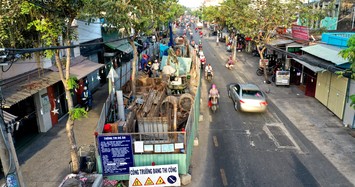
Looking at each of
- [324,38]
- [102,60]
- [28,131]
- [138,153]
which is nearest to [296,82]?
[324,38]

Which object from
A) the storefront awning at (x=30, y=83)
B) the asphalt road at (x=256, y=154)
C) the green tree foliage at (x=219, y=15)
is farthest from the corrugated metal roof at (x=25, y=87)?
the green tree foliage at (x=219, y=15)

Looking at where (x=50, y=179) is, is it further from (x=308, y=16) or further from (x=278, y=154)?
(x=308, y=16)

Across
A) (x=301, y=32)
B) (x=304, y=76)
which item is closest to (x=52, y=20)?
(x=304, y=76)

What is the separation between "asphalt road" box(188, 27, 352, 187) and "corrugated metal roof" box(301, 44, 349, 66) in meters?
4.14

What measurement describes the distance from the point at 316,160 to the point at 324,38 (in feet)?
40.8

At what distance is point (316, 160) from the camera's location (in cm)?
1240

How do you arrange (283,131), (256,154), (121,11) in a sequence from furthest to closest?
(121,11), (283,131), (256,154)

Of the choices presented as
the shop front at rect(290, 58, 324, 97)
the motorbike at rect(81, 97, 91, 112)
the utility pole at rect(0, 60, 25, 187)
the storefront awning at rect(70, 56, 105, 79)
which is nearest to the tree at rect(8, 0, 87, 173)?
the utility pole at rect(0, 60, 25, 187)

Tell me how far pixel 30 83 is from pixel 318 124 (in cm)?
1470

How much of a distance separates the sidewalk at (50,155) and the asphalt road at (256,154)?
5223mm

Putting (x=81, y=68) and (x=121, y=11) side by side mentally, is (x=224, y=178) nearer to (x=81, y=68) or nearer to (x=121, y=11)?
(x=81, y=68)

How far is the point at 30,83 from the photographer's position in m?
13.0

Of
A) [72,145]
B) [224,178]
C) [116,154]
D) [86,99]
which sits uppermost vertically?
[72,145]

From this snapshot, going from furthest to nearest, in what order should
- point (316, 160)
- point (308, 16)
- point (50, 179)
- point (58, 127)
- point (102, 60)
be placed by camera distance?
point (102, 60) < point (308, 16) < point (58, 127) < point (316, 160) < point (50, 179)
